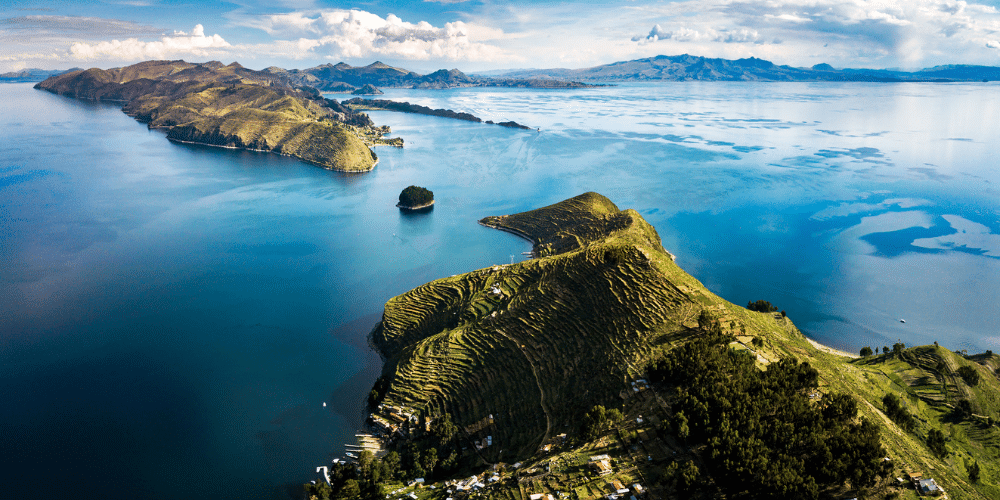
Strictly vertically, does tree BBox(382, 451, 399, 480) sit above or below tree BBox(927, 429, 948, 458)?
below

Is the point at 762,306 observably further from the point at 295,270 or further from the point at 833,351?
the point at 295,270

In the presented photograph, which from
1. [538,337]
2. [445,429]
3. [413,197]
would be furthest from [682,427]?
[413,197]

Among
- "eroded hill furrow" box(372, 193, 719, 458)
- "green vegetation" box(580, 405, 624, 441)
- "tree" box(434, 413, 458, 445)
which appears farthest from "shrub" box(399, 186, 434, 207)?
"green vegetation" box(580, 405, 624, 441)

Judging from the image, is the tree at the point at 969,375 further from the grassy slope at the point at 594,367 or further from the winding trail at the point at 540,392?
the winding trail at the point at 540,392

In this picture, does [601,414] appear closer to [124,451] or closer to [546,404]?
[546,404]

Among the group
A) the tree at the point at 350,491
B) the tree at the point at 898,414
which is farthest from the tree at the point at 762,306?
the tree at the point at 350,491

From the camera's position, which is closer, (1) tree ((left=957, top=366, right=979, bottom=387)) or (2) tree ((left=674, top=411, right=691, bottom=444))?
(2) tree ((left=674, top=411, right=691, bottom=444))

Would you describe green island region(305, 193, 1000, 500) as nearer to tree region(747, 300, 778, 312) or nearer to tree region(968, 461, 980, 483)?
tree region(968, 461, 980, 483)
